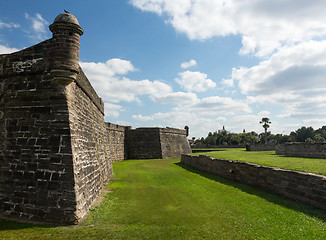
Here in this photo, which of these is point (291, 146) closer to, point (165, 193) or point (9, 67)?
point (165, 193)

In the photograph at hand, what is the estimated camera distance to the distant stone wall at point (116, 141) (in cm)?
2523

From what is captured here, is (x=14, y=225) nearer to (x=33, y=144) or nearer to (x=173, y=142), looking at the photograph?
(x=33, y=144)

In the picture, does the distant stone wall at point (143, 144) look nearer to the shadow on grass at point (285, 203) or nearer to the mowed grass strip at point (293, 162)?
the mowed grass strip at point (293, 162)

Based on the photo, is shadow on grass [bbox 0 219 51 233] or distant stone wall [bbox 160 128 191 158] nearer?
shadow on grass [bbox 0 219 51 233]

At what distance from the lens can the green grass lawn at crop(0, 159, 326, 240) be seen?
5297 mm

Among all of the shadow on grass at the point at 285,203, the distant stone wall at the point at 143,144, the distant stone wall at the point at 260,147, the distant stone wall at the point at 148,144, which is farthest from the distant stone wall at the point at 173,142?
the shadow on grass at the point at 285,203

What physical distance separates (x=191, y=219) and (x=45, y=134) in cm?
593

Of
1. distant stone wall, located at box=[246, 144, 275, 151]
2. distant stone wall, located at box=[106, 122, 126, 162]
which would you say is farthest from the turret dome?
distant stone wall, located at box=[246, 144, 275, 151]

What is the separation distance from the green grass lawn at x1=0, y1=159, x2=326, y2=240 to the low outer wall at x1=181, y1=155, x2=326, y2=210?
0.43m

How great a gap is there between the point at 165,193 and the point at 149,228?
160 inches

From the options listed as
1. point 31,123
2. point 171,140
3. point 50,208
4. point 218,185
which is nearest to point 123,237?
point 50,208

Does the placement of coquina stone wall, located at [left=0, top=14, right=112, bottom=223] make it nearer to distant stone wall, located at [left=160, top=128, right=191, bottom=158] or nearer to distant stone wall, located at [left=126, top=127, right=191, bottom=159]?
distant stone wall, located at [left=126, top=127, right=191, bottom=159]

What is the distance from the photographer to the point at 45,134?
703cm

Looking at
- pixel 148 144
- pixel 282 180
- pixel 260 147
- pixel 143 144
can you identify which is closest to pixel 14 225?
pixel 282 180
